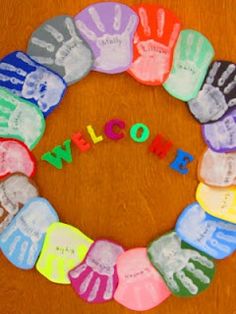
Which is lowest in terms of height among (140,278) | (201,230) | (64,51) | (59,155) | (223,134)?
(140,278)

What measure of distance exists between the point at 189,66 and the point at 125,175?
10.6 inches

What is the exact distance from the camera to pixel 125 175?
3.39 ft

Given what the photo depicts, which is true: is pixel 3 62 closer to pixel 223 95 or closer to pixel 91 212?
pixel 91 212

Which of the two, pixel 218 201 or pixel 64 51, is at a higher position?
pixel 64 51

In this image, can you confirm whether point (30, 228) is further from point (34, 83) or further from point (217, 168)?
point (217, 168)

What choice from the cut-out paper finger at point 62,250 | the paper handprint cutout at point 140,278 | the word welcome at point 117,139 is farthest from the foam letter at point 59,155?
the paper handprint cutout at point 140,278

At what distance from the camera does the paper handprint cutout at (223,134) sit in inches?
39.4

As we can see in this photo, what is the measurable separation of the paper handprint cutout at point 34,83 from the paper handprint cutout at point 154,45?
17 centimetres

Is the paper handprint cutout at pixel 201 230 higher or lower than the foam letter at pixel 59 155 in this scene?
lower

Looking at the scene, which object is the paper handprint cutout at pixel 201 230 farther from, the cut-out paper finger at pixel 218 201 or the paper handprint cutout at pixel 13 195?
the paper handprint cutout at pixel 13 195

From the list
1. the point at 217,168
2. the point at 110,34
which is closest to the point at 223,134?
the point at 217,168

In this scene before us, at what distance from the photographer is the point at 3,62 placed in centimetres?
104

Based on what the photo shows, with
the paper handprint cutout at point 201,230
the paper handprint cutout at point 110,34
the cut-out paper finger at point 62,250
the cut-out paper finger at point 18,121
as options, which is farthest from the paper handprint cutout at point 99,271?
the paper handprint cutout at point 110,34

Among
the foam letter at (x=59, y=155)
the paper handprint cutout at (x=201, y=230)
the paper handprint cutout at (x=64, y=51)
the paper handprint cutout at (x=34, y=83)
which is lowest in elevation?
the paper handprint cutout at (x=201, y=230)
